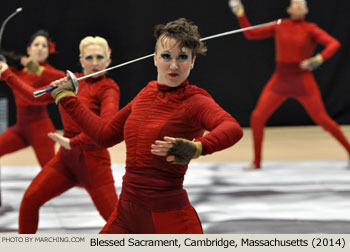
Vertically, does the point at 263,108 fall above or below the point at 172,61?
below

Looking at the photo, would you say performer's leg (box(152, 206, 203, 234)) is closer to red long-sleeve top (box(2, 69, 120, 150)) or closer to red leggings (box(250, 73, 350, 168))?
red long-sleeve top (box(2, 69, 120, 150))

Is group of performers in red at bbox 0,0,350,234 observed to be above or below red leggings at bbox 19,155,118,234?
above

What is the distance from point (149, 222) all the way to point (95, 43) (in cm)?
89

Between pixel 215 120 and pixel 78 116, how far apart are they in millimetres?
513

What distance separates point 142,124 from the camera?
1.95 m

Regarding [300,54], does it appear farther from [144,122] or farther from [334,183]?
[144,122]

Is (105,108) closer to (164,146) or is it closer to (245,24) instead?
(245,24)

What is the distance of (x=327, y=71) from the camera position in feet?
14.2

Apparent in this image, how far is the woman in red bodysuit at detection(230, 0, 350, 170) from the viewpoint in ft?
12.5

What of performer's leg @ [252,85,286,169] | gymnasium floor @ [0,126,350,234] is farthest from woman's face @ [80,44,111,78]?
performer's leg @ [252,85,286,169]

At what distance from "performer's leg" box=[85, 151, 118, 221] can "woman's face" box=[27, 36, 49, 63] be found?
72cm

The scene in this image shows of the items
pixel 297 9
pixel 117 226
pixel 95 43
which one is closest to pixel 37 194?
pixel 95 43

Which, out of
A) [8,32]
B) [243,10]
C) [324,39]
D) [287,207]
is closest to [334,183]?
[287,207]

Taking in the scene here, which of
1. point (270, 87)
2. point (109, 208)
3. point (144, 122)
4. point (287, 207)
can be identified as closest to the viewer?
point (144, 122)
